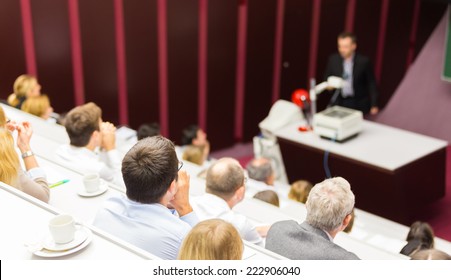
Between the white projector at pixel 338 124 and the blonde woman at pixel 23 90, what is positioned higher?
the blonde woman at pixel 23 90

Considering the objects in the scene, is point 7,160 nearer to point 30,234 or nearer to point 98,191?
point 98,191

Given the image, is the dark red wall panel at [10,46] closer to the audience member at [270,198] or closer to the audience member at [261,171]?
the audience member at [261,171]

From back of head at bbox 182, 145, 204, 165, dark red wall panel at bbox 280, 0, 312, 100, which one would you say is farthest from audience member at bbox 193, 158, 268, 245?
dark red wall panel at bbox 280, 0, 312, 100

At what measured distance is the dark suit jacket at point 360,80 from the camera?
6.46 meters

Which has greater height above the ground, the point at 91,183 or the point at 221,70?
the point at 91,183

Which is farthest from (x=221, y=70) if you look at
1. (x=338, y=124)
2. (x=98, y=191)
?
(x=98, y=191)

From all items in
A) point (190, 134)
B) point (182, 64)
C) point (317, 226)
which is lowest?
point (190, 134)

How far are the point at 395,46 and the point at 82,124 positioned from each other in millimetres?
5762

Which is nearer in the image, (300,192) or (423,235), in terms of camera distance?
(423,235)

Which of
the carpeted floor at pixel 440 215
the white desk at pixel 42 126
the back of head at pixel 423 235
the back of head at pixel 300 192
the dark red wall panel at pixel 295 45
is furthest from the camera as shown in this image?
the dark red wall panel at pixel 295 45

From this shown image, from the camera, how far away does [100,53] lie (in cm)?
567

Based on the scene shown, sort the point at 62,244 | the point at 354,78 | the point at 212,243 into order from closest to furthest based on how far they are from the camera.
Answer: the point at 212,243 → the point at 62,244 → the point at 354,78

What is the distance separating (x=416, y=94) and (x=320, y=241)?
5532 millimetres

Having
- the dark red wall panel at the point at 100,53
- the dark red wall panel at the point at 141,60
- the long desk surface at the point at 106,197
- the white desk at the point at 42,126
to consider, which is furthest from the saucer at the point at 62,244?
the dark red wall panel at the point at 141,60
